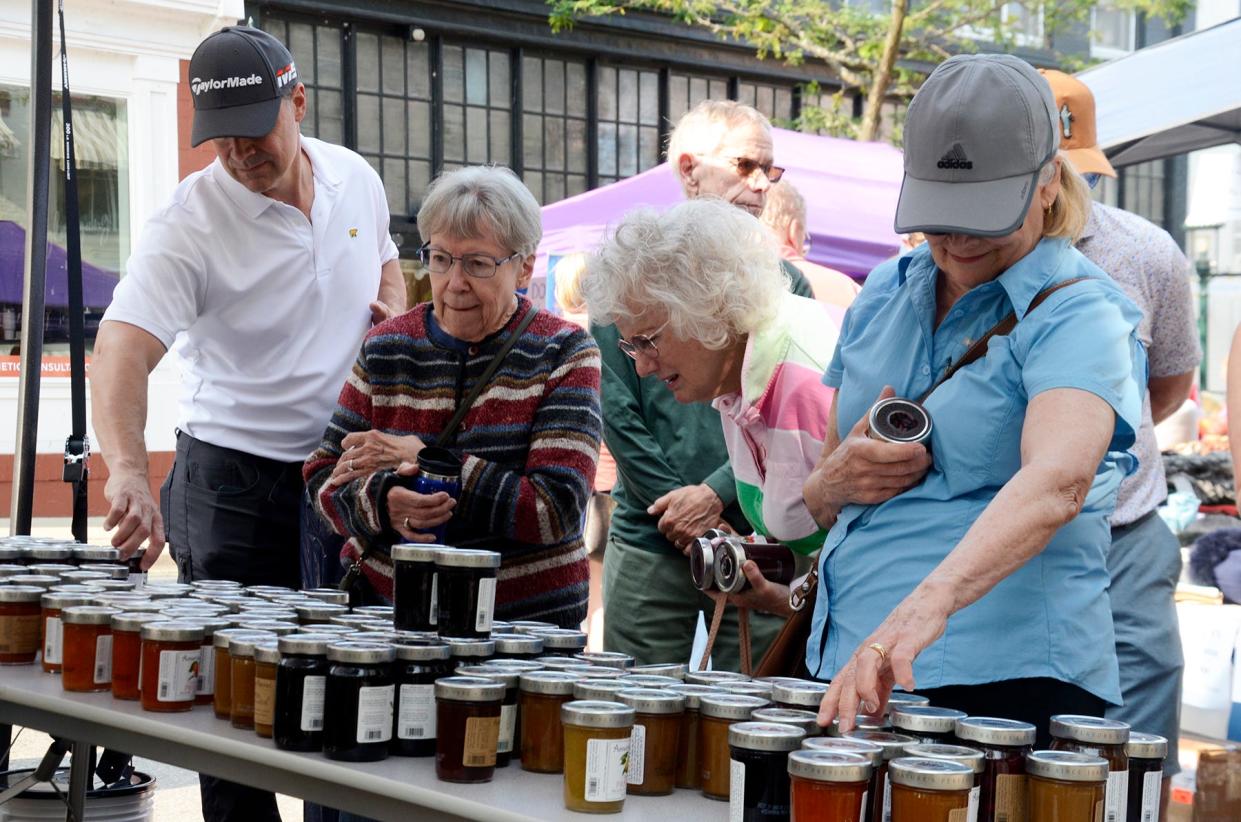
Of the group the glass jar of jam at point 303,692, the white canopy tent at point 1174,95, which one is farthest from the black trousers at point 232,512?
the white canopy tent at point 1174,95

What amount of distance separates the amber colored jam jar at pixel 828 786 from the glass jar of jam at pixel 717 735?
276mm

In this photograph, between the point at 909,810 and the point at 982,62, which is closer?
the point at 909,810

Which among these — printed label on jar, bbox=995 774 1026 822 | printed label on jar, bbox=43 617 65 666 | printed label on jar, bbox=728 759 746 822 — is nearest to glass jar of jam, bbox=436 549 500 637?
printed label on jar, bbox=728 759 746 822

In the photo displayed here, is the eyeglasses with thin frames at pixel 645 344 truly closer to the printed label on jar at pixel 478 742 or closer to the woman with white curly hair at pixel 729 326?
the woman with white curly hair at pixel 729 326

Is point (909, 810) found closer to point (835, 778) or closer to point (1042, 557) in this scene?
point (835, 778)

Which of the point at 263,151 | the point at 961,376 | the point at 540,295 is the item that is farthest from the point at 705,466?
the point at 540,295

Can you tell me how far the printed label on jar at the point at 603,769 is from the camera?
1.79 meters

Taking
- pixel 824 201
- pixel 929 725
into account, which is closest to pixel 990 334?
pixel 929 725

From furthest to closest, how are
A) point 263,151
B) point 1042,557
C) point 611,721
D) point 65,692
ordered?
point 263,151 → point 65,692 → point 1042,557 → point 611,721

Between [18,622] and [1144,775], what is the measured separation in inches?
78.6

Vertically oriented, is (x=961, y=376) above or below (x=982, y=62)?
below

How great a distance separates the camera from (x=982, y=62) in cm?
201

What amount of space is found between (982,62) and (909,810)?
3.38 feet

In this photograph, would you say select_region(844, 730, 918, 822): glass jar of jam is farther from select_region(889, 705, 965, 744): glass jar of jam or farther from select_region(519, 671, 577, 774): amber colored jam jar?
select_region(519, 671, 577, 774): amber colored jam jar
